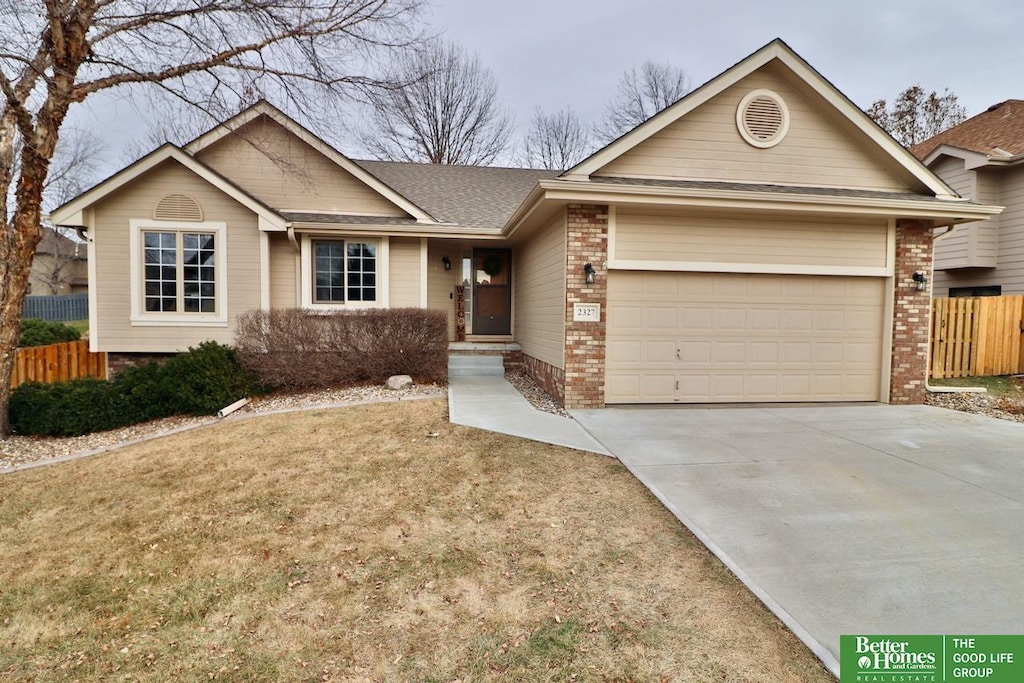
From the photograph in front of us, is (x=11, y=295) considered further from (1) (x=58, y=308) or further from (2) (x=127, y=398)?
(1) (x=58, y=308)

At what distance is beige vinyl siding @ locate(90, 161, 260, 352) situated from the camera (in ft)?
33.5

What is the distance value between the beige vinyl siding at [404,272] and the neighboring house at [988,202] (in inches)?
533

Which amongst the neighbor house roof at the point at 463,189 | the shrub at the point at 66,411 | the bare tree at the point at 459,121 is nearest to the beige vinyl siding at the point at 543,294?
the neighbor house roof at the point at 463,189

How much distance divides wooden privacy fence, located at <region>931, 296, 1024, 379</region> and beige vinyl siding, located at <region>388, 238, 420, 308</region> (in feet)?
35.0

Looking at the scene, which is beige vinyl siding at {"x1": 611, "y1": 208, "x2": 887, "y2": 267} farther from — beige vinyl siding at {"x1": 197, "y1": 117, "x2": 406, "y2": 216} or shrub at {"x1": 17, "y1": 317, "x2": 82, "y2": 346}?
shrub at {"x1": 17, "y1": 317, "x2": 82, "y2": 346}

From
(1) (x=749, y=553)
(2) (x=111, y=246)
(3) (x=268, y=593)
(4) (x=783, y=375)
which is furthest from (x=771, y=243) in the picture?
(2) (x=111, y=246)

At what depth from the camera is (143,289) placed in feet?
34.2

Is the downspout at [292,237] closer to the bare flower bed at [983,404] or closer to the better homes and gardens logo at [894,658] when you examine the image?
the better homes and gardens logo at [894,658]

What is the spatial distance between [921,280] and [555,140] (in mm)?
23217

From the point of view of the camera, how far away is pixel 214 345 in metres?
8.72

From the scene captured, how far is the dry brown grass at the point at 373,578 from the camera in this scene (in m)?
2.66

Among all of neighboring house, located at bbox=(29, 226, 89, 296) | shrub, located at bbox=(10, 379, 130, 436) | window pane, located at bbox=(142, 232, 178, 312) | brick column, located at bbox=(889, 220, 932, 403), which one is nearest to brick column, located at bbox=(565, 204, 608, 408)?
brick column, located at bbox=(889, 220, 932, 403)

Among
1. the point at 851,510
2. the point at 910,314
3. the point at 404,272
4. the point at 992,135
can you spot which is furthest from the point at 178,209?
the point at 992,135

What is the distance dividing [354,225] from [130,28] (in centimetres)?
445
